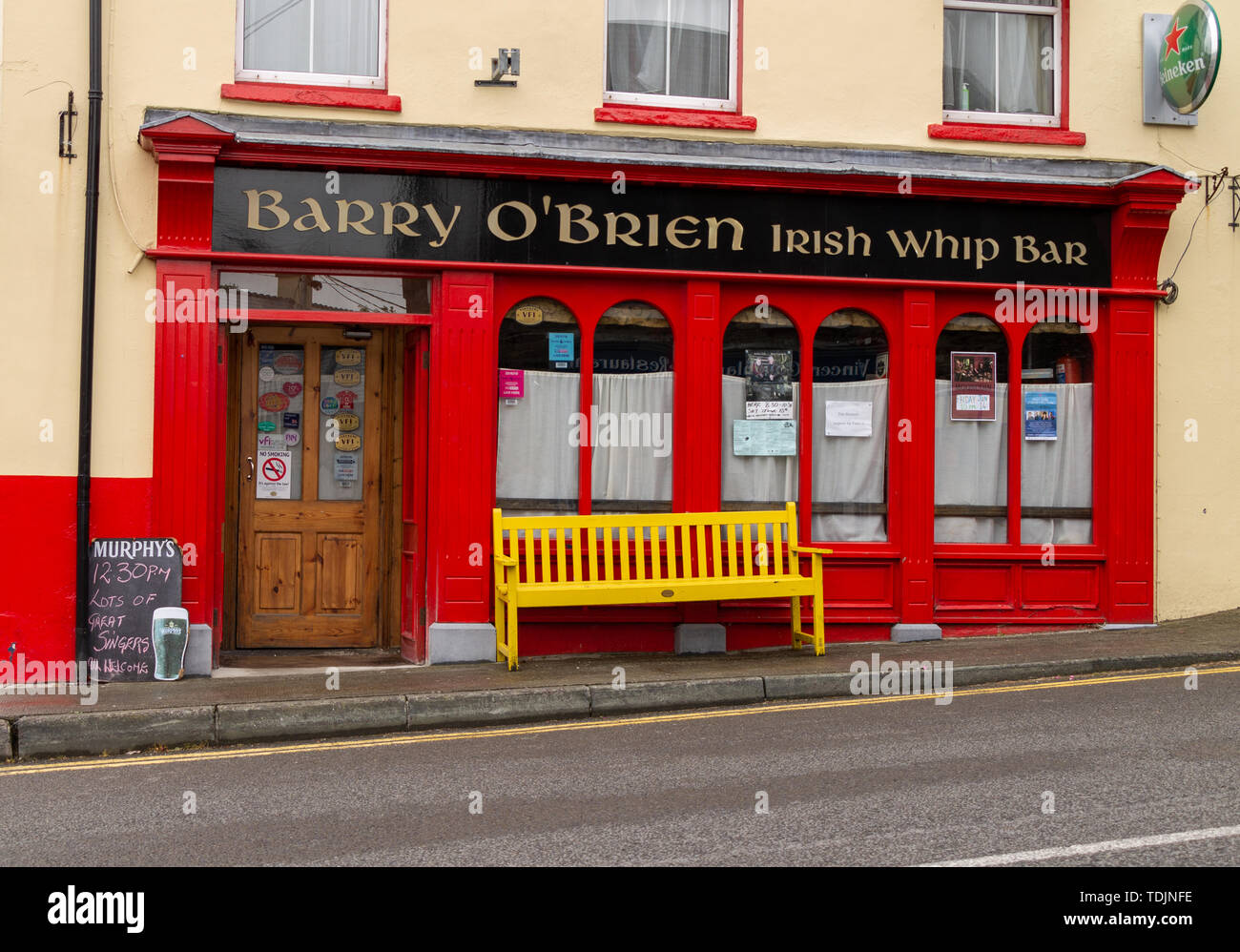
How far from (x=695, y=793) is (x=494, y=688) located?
2741mm

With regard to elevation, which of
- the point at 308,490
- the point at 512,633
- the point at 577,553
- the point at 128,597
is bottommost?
the point at 512,633

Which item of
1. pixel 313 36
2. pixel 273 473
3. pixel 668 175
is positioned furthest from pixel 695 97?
pixel 273 473

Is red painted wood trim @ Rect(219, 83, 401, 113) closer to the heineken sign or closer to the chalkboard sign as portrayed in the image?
the chalkboard sign

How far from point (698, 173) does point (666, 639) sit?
3758mm

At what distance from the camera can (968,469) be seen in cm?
1116

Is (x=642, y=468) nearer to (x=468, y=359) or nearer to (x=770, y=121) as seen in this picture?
(x=468, y=359)

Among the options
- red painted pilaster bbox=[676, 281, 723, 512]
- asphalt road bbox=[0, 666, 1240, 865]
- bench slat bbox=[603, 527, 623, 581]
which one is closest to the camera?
asphalt road bbox=[0, 666, 1240, 865]

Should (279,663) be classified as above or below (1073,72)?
below

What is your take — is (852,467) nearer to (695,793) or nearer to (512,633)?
(512,633)

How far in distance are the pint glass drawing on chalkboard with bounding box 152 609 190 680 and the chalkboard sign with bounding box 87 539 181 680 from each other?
0.33 ft

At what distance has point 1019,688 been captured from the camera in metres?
8.98

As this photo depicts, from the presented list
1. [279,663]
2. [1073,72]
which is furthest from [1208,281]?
[279,663]

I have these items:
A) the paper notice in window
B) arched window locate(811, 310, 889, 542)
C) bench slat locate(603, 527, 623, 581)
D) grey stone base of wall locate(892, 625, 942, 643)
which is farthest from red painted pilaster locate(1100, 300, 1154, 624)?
bench slat locate(603, 527, 623, 581)

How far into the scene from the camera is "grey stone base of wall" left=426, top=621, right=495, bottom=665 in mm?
10164
